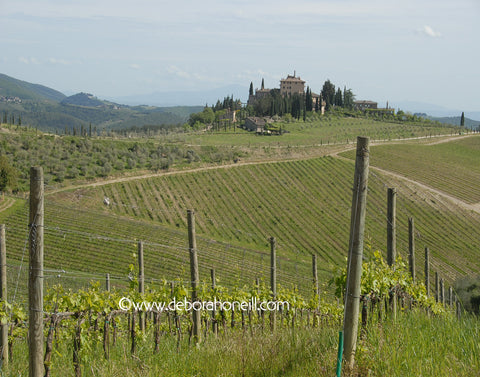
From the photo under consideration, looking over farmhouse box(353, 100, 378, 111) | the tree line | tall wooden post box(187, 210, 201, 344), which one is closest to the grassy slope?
tall wooden post box(187, 210, 201, 344)

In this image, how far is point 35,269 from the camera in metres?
4.40

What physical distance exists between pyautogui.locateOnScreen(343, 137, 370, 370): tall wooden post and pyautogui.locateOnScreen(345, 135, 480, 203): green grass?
1650 inches

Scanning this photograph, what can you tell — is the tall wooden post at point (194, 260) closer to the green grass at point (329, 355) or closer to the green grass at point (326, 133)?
the green grass at point (329, 355)

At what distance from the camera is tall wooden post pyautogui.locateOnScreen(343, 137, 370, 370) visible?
14.1 ft

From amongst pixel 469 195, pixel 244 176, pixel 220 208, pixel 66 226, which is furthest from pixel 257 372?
pixel 469 195

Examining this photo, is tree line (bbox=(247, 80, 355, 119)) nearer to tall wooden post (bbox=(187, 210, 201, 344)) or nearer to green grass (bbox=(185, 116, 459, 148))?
green grass (bbox=(185, 116, 459, 148))

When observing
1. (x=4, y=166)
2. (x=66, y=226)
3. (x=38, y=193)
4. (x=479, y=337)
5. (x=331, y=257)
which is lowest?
(x=331, y=257)

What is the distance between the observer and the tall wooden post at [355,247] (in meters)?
4.31

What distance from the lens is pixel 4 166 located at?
111ft

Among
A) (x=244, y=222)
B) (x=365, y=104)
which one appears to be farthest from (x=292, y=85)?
(x=244, y=222)

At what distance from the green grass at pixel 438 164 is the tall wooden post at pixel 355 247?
41.9m

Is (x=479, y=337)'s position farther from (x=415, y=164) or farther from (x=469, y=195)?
(x=415, y=164)

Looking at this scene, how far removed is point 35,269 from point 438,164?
180ft

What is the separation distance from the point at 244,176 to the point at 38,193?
39.0 metres
